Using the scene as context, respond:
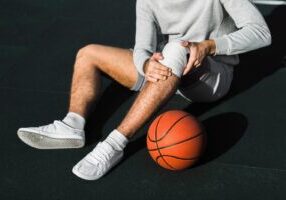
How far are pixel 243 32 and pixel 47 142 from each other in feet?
4.88

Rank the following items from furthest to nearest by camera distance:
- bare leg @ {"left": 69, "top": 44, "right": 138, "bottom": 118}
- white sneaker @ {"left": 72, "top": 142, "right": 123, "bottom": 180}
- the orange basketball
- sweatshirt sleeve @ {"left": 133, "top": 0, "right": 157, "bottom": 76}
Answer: bare leg @ {"left": 69, "top": 44, "right": 138, "bottom": 118} < sweatshirt sleeve @ {"left": 133, "top": 0, "right": 157, "bottom": 76} < white sneaker @ {"left": 72, "top": 142, "right": 123, "bottom": 180} < the orange basketball

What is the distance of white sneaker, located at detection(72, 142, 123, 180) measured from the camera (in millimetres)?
2859

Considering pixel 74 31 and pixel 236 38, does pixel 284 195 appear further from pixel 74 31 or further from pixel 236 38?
pixel 74 31

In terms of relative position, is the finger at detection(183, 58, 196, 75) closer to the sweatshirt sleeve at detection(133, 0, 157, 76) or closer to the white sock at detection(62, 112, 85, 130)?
the sweatshirt sleeve at detection(133, 0, 157, 76)

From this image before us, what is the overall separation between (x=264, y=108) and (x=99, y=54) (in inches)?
53.5

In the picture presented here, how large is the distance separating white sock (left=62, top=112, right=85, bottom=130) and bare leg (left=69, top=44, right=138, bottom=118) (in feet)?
0.57

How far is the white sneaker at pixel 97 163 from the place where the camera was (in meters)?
2.86

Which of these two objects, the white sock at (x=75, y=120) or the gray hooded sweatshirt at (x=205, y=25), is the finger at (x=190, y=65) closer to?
the gray hooded sweatshirt at (x=205, y=25)

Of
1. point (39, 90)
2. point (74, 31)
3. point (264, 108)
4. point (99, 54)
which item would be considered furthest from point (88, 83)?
point (74, 31)

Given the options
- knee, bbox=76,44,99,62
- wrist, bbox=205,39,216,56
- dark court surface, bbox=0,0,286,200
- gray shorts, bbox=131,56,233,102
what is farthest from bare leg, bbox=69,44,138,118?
wrist, bbox=205,39,216,56

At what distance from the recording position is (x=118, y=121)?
11.5 feet

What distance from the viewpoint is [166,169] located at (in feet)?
9.73

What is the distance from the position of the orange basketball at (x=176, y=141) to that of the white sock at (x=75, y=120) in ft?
1.88

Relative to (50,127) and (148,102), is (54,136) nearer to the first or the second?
(50,127)
